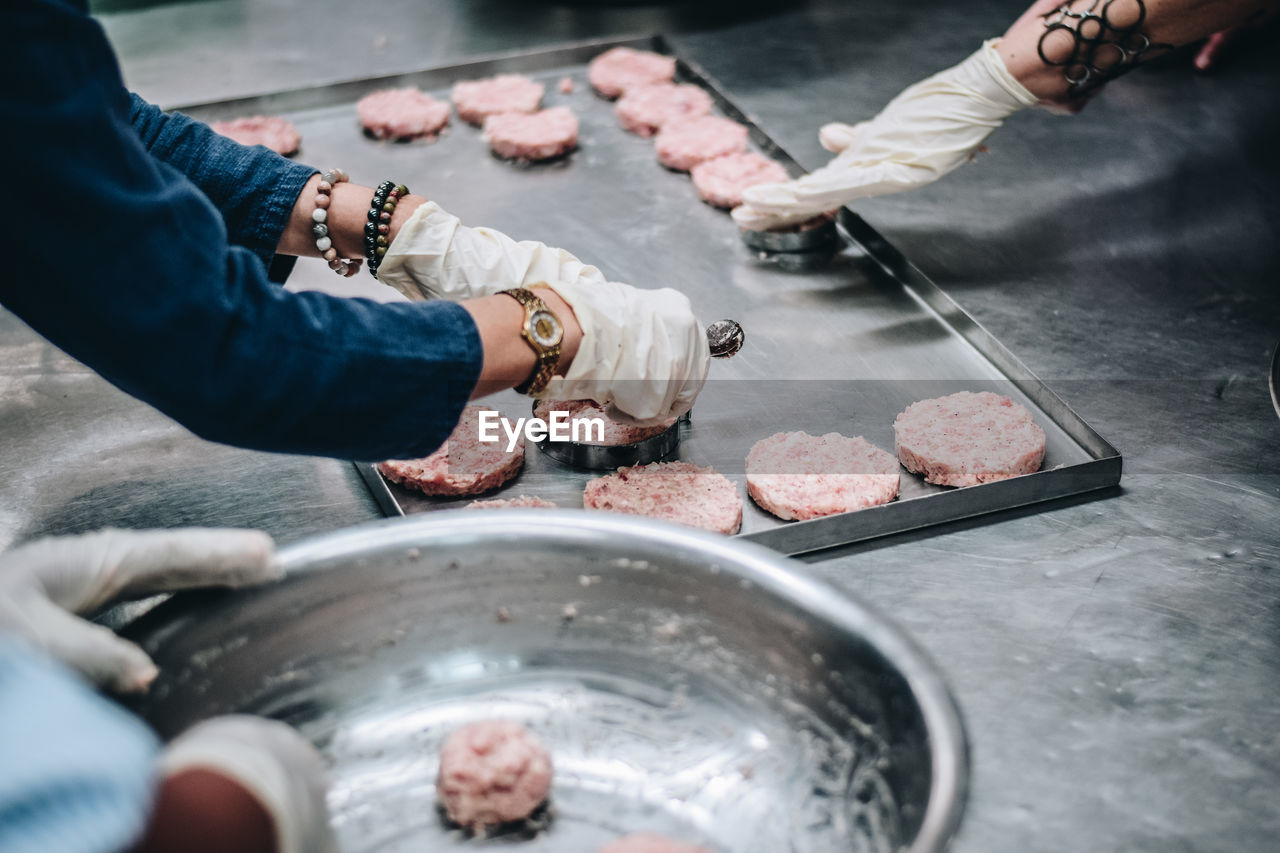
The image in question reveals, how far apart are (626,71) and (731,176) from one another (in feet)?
2.37

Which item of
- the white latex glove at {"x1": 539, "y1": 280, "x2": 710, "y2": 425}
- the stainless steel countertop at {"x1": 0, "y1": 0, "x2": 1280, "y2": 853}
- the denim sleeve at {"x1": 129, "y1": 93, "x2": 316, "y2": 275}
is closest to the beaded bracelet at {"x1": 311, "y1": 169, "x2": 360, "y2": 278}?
the denim sleeve at {"x1": 129, "y1": 93, "x2": 316, "y2": 275}

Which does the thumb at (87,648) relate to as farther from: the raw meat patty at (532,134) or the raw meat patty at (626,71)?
the raw meat patty at (626,71)

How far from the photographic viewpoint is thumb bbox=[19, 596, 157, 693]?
119 cm

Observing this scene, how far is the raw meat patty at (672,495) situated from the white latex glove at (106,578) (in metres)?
0.69

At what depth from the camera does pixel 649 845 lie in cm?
131

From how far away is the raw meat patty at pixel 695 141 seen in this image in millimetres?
3018

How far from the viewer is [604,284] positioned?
1898mm

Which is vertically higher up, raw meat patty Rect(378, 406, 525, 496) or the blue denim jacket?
the blue denim jacket

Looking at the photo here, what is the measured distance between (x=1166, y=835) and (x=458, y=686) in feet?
3.13

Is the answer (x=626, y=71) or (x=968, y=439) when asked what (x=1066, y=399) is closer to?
(x=968, y=439)

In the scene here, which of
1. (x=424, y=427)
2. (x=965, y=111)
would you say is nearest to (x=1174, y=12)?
(x=965, y=111)

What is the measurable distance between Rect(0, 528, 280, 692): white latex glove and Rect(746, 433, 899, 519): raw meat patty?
2.97ft

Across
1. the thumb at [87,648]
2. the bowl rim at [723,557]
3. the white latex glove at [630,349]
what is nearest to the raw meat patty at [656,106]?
the white latex glove at [630,349]

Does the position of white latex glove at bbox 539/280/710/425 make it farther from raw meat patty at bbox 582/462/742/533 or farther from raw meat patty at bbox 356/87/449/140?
raw meat patty at bbox 356/87/449/140
